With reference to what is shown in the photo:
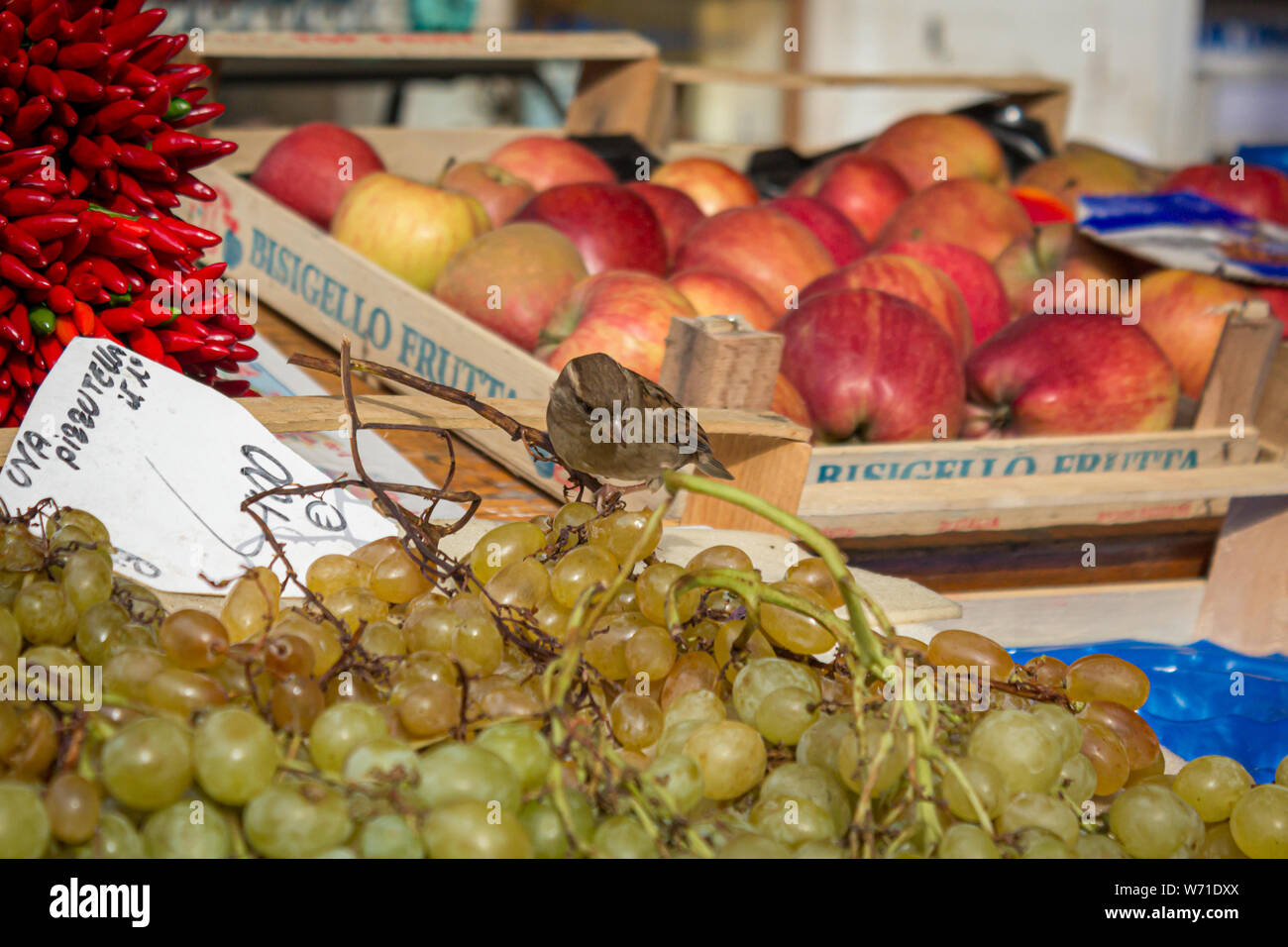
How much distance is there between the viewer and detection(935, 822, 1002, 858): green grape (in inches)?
16.6

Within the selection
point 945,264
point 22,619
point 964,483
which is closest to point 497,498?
point 964,483

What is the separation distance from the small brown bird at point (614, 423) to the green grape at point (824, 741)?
24 cm

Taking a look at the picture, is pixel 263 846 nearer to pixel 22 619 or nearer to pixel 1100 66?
pixel 22 619

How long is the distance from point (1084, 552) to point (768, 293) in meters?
0.61

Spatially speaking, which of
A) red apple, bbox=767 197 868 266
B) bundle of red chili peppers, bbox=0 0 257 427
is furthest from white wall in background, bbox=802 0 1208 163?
bundle of red chili peppers, bbox=0 0 257 427

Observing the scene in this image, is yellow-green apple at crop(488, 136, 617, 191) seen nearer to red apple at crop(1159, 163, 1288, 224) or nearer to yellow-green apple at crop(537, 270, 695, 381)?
yellow-green apple at crop(537, 270, 695, 381)

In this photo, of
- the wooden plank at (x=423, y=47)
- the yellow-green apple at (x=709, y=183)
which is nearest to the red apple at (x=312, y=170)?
the wooden plank at (x=423, y=47)

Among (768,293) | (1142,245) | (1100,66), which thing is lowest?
(768,293)

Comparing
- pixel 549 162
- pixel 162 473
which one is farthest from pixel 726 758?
pixel 549 162

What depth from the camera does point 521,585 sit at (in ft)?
2.06

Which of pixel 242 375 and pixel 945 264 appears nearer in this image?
pixel 242 375

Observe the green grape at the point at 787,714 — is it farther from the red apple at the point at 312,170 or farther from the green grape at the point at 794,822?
the red apple at the point at 312,170

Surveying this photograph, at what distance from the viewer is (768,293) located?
5.52ft

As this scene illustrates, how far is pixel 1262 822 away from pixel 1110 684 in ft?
0.40
